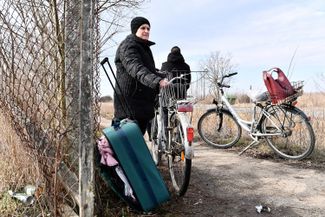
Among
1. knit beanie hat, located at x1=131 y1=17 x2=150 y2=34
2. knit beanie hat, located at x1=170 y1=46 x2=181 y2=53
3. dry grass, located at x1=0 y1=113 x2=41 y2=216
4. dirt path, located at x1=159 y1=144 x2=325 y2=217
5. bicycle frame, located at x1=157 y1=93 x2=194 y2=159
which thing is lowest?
dirt path, located at x1=159 y1=144 x2=325 y2=217

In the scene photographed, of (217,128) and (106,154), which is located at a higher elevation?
(106,154)

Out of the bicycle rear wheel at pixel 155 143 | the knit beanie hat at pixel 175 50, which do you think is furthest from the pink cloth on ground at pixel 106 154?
the knit beanie hat at pixel 175 50

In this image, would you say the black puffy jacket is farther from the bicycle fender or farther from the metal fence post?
the metal fence post

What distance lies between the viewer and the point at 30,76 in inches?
110

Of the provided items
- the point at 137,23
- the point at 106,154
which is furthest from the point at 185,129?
the point at 137,23

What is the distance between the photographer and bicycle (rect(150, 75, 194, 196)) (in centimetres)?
363

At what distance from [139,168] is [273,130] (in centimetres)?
315

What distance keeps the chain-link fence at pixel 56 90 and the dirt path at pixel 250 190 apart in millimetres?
1159

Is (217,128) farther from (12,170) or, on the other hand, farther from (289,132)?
(12,170)

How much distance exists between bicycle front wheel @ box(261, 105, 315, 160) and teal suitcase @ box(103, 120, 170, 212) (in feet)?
9.44

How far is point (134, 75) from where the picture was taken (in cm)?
354

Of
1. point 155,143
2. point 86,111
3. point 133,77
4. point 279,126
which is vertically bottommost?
point 155,143

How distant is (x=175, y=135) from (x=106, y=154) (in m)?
1.04

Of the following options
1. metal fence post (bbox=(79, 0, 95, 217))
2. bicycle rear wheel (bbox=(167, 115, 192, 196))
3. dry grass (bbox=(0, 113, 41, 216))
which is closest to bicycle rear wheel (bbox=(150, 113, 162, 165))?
bicycle rear wheel (bbox=(167, 115, 192, 196))
